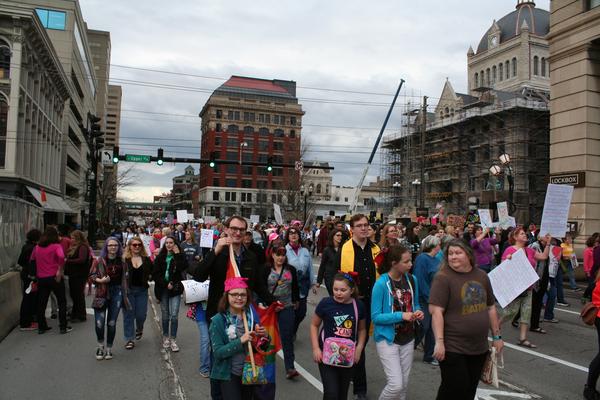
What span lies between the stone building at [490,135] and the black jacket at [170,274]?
105 feet

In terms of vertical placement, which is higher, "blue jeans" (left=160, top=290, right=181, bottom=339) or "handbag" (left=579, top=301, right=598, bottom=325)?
"handbag" (left=579, top=301, right=598, bottom=325)

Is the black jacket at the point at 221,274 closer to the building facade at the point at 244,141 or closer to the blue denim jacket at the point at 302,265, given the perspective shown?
the blue denim jacket at the point at 302,265

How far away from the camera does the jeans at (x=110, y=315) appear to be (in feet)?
24.4

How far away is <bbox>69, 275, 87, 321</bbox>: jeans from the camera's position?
9.74 m

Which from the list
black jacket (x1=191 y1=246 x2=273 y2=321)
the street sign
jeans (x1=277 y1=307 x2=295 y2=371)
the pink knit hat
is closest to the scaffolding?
the street sign

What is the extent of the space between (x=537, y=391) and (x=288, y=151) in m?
106

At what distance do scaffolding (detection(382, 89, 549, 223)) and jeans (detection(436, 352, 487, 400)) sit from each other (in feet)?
144

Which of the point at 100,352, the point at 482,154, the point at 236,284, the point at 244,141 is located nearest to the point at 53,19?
the point at 482,154

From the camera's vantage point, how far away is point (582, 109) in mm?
16938

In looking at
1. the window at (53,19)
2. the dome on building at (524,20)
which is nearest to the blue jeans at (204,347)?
the window at (53,19)

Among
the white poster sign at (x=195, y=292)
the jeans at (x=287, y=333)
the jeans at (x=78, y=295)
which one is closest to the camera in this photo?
the white poster sign at (x=195, y=292)

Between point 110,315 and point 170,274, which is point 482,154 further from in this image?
point 110,315

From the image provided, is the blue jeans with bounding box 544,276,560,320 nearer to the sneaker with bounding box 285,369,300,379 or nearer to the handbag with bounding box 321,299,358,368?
the sneaker with bounding box 285,369,300,379

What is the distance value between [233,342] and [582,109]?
17027 millimetres
